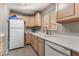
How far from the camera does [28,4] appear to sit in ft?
5.80

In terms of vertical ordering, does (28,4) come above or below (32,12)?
above

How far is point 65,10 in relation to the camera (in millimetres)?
1771

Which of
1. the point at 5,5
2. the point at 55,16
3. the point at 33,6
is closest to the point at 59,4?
the point at 55,16

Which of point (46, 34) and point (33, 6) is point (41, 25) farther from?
point (33, 6)

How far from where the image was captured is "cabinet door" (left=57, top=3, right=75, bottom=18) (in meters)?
1.55

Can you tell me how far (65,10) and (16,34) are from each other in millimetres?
1248

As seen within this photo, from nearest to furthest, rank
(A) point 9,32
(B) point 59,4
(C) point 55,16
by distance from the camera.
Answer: (B) point 59,4, (C) point 55,16, (A) point 9,32

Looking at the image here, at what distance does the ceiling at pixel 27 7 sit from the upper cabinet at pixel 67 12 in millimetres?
288

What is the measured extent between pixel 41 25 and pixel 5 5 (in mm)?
792

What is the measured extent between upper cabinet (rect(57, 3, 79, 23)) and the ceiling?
0.94 ft

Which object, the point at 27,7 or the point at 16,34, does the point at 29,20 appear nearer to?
the point at 27,7

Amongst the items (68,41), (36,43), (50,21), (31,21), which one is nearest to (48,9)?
(50,21)

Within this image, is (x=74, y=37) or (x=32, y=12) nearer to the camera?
(x=74, y=37)

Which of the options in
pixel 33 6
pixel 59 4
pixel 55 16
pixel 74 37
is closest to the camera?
pixel 74 37
